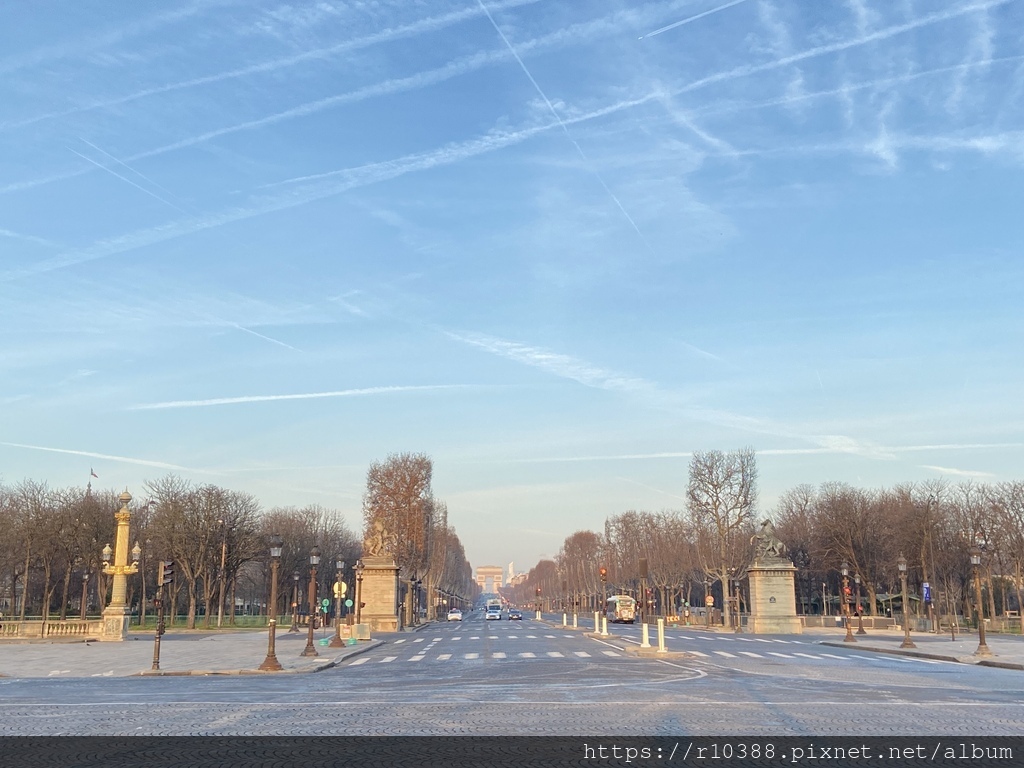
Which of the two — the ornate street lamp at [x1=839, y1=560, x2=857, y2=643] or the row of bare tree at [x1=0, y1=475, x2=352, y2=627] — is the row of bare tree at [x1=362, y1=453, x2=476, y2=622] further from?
the ornate street lamp at [x1=839, y1=560, x2=857, y2=643]

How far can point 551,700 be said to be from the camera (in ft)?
64.0

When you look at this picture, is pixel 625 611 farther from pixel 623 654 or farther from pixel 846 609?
pixel 623 654

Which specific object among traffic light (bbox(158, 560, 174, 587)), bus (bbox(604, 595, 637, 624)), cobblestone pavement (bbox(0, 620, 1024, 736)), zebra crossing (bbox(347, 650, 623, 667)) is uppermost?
traffic light (bbox(158, 560, 174, 587))

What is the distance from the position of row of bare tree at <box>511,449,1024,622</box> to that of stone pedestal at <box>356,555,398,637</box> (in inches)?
987

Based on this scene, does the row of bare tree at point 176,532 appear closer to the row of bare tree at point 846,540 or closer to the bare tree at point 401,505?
the bare tree at point 401,505

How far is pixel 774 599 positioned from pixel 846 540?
27.8 m

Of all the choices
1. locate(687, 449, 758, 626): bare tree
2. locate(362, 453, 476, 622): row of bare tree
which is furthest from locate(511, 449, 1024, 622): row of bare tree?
locate(362, 453, 476, 622): row of bare tree

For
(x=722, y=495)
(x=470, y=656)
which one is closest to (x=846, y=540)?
(x=722, y=495)

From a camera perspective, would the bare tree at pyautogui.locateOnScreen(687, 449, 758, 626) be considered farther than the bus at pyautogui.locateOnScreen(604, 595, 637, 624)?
No

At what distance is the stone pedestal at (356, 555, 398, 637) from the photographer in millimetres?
70312

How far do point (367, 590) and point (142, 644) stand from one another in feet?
76.8
